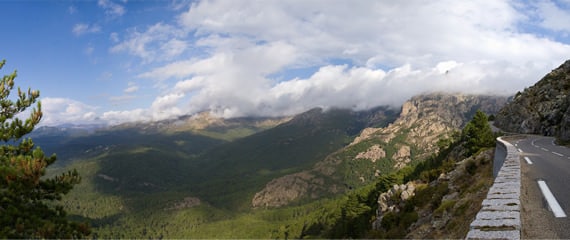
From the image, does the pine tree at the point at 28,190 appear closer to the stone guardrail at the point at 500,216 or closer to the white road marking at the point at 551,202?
the stone guardrail at the point at 500,216

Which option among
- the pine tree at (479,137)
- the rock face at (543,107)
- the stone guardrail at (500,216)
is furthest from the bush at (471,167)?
the rock face at (543,107)

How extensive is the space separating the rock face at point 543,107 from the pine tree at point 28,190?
256 feet

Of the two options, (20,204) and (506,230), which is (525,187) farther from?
(20,204)

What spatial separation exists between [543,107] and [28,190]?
3867 inches

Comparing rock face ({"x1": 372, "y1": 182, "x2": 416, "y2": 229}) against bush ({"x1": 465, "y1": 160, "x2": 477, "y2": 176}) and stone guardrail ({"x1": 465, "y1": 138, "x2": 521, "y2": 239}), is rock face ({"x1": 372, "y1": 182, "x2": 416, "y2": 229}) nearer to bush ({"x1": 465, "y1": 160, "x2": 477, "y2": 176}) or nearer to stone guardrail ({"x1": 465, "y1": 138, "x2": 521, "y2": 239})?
bush ({"x1": 465, "y1": 160, "x2": 477, "y2": 176})

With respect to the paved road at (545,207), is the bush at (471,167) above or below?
below

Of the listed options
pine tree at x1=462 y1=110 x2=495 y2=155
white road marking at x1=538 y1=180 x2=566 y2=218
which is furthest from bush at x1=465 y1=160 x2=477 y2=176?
white road marking at x1=538 y1=180 x2=566 y2=218

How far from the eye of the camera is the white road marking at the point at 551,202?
10.3m

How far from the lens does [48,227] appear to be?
1444cm

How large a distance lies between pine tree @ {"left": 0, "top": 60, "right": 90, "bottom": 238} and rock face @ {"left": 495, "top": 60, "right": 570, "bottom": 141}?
256ft

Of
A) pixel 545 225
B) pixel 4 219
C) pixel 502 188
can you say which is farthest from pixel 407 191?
pixel 4 219

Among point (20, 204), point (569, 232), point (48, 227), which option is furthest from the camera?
point (20, 204)

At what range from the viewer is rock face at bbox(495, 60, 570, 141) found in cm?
6919

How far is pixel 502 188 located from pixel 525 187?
13.7ft
